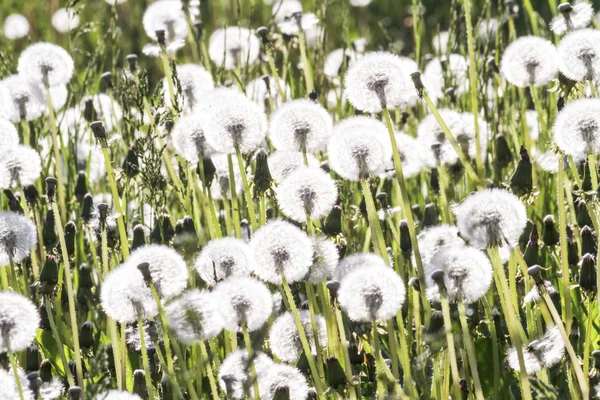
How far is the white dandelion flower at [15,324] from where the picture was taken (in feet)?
6.01

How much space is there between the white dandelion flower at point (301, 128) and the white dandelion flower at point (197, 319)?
67 centimetres

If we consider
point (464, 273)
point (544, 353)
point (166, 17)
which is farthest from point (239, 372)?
point (166, 17)

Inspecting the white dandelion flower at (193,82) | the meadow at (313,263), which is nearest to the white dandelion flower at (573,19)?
the meadow at (313,263)

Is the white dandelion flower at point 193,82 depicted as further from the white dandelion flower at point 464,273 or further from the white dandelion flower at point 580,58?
the white dandelion flower at point 464,273

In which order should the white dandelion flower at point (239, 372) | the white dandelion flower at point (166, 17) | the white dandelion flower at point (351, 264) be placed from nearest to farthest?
1. the white dandelion flower at point (239, 372)
2. the white dandelion flower at point (351, 264)
3. the white dandelion flower at point (166, 17)

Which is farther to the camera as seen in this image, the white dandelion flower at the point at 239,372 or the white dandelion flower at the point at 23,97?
the white dandelion flower at the point at 23,97

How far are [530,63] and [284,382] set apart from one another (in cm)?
138

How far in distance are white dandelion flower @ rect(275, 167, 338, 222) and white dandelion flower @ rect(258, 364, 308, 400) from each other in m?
0.39

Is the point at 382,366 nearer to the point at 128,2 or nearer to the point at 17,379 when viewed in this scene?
the point at 17,379

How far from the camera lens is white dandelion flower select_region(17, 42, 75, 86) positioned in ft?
9.89

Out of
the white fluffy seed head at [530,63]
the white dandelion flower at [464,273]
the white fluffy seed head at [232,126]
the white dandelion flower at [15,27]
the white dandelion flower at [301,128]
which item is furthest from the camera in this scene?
the white dandelion flower at [15,27]

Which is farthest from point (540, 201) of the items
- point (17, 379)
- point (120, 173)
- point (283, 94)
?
point (17, 379)

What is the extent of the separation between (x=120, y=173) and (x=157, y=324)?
676mm

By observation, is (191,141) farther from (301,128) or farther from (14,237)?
(14,237)
